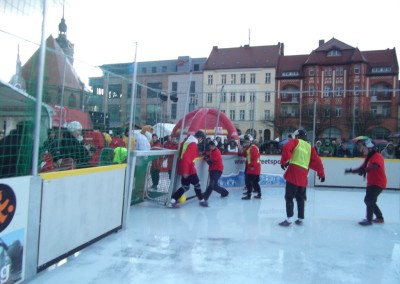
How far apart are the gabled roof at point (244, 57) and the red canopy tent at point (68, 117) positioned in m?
46.5

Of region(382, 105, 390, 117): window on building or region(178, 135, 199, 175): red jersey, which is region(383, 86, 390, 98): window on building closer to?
region(382, 105, 390, 117): window on building

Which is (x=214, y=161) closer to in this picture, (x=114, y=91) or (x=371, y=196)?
(x=371, y=196)

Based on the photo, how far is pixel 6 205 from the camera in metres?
3.08

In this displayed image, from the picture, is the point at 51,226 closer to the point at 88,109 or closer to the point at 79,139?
the point at 79,139

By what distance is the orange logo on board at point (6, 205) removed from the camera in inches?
119

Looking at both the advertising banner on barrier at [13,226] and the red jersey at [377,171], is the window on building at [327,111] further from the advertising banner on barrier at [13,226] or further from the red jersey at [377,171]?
the advertising banner on barrier at [13,226]

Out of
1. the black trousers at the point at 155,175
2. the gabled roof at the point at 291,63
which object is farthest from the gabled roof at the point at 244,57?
the black trousers at the point at 155,175

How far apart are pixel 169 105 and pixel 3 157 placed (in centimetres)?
631

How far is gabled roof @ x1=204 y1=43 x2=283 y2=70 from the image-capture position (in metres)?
50.5

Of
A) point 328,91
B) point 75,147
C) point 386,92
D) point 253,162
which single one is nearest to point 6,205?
point 75,147

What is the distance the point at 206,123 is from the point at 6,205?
9.07 m

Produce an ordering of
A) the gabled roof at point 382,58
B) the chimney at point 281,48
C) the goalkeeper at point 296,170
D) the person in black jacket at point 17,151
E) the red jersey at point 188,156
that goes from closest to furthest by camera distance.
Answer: the person in black jacket at point 17,151 < the goalkeeper at point 296,170 < the red jersey at point 188,156 < the gabled roof at point 382,58 < the chimney at point 281,48

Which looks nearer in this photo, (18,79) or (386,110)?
(18,79)

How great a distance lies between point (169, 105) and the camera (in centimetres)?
949
